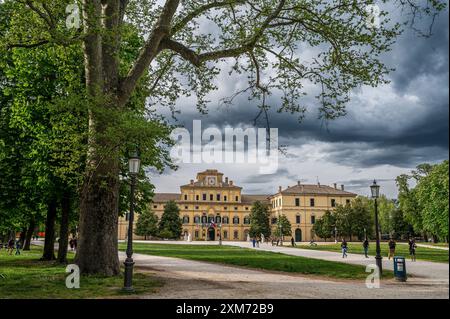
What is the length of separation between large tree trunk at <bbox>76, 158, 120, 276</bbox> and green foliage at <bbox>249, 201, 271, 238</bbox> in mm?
76581

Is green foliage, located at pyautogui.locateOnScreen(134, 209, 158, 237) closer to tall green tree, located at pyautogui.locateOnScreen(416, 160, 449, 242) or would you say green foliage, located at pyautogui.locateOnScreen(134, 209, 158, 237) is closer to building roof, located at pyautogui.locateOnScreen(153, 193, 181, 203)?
building roof, located at pyautogui.locateOnScreen(153, 193, 181, 203)

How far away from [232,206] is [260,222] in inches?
617

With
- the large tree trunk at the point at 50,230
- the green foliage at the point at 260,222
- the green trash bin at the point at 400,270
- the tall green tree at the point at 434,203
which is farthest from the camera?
the green foliage at the point at 260,222

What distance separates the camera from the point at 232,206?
341 ft

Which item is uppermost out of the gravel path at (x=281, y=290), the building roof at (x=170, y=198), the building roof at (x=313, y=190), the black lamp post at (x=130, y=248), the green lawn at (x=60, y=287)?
the building roof at (x=313, y=190)

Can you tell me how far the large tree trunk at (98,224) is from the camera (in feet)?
43.8

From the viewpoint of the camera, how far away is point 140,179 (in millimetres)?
22656

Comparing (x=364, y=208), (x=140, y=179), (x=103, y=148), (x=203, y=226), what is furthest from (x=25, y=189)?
(x=203, y=226)

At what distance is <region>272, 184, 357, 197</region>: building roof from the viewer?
9669 centimetres

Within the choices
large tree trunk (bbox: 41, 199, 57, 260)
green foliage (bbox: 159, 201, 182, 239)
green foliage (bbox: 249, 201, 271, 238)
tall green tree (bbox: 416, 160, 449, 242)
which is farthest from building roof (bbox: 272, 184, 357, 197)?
large tree trunk (bbox: 41, 199, 57, 260)

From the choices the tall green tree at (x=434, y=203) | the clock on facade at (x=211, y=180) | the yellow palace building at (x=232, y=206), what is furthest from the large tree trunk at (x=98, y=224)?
the clock on facade at (x=211, y=180)

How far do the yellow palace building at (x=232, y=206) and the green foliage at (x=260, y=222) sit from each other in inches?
286

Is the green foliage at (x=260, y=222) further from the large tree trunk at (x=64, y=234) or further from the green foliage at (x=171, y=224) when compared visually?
the large tree trunk at (x=64, y=234)
